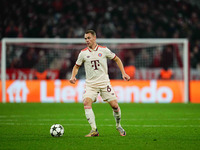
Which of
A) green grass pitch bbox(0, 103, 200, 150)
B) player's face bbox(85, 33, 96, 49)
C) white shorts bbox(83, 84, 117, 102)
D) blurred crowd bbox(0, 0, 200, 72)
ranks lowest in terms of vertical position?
green grass pitch bbox(0, 103, 200, 150)

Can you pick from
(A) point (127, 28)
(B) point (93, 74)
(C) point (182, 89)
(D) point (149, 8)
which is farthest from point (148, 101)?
(B) point (93, 74)

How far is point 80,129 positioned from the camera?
8609 mm

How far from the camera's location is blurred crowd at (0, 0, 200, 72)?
23.0 metres

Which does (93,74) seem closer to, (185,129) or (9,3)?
(185,129)

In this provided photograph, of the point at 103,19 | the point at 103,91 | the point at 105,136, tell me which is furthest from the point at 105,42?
the point at 105,136

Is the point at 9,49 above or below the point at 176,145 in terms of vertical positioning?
above

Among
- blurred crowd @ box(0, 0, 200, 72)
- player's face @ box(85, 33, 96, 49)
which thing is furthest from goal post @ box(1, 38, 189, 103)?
player's face @ box(85, 33, 96, 49)

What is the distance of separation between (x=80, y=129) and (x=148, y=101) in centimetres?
975

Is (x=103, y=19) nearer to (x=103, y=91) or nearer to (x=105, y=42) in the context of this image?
(x=105, y=42)

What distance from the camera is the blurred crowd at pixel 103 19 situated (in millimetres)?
22969

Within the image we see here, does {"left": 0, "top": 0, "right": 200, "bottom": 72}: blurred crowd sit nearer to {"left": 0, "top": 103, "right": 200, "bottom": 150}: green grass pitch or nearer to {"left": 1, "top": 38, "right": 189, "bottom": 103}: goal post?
{"left": 1, "top": 38, "right": 189, "bottom": 103}: goal post

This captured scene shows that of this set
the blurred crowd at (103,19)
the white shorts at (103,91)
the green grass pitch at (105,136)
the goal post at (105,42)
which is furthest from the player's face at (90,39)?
the blurred crowd at (103,19)

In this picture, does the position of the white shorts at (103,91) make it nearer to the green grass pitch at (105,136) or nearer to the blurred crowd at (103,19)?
the green grass pitch at (105,136)

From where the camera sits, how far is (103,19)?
23.8 metres
